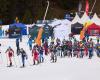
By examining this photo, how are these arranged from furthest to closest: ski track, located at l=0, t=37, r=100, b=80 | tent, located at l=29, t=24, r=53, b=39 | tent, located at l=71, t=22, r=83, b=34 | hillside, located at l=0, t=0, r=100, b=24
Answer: hillside, located at l=0, t=0, r=100, b=24 < tent, located at l=71, t=22, r=83, b=34 < tent, located at l=29, t=24, r=53, b=39 < ski track, located at l=0, t=37, r=100, b=80

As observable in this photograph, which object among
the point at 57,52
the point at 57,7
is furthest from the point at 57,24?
the point at 57,7

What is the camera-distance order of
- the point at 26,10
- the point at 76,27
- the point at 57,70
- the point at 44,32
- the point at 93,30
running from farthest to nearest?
the point at 26,10, the point at 76,27, the point at 93,30, the point at 44,32, the point at 57,70

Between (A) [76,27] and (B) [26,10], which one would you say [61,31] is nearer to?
(A) [76,27]

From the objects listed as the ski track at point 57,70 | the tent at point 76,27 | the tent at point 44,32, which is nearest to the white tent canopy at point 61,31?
the tent at point 76,27

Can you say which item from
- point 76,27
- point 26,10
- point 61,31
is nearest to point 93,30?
point 76,27

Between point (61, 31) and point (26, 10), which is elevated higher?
point (26, 10)

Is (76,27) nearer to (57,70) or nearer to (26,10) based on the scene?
(57,70)

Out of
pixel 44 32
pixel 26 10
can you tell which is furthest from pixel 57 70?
pixel 26 10

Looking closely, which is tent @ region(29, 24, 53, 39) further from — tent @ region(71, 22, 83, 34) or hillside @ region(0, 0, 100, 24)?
hillside @ region(0, 0, 100, 24)

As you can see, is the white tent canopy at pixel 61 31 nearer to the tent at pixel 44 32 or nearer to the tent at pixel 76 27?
the tent at pixel 76 27

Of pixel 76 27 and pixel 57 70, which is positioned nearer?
pixel 57 70

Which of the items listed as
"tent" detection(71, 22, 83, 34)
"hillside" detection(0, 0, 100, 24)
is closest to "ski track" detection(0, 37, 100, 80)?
"tent" detection(71, 22, 83, 34)

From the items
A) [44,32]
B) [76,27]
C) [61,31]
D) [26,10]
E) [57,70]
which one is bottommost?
[57,70]

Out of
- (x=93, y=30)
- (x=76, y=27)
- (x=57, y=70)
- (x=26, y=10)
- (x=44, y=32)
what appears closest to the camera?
(x=57, y=70)
